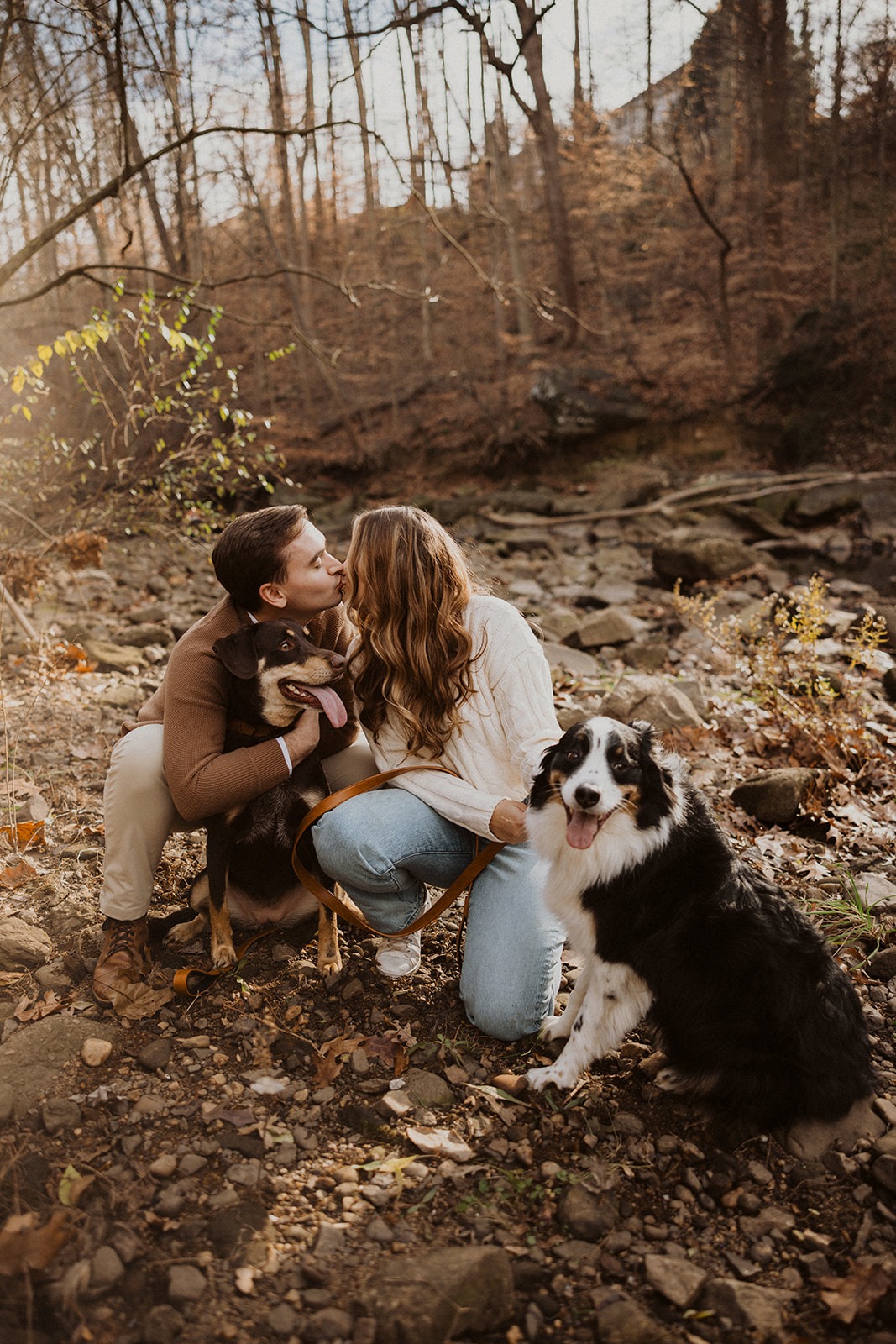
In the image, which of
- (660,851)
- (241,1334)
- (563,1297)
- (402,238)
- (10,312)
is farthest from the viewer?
(402,238)

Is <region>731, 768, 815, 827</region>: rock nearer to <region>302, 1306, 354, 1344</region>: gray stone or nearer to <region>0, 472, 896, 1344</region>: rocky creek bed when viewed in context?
<region>0, 472, 896, 1344</region>: rocky creek bed

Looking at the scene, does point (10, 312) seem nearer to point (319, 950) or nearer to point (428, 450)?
point (428, 450)

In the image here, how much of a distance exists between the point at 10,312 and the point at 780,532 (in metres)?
12.0

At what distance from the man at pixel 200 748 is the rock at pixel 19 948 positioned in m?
0.28

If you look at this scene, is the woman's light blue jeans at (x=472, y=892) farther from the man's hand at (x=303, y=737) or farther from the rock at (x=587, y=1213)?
the rock at (x=587, y=1213)

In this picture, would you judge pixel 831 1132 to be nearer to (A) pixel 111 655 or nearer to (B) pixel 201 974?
(B) pixel 201 974

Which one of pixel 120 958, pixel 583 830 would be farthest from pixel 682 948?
pixel 120 958

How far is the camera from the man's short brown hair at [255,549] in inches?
122

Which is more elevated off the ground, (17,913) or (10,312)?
(10,312)

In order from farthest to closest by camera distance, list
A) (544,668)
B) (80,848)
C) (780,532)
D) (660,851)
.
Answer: (780,532) → (80,848) → (544,668) → (660,851)

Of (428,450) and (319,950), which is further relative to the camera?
(428,450)

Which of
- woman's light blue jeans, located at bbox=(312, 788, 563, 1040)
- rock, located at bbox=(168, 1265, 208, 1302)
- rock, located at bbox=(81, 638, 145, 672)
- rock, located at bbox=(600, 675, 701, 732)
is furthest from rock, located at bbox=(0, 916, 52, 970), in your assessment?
rock, located at bbox=(81, 638, 145, 672)

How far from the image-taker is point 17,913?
346 cm

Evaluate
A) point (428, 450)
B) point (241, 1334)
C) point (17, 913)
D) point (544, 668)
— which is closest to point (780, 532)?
point (428, 450)
